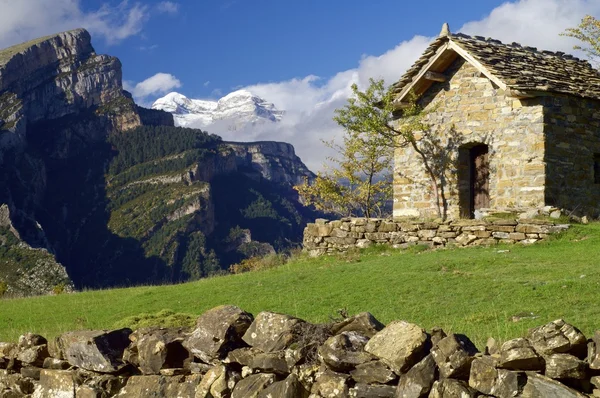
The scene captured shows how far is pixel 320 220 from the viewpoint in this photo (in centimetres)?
2347

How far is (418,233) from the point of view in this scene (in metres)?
21.5

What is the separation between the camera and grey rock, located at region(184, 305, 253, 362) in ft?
26.7

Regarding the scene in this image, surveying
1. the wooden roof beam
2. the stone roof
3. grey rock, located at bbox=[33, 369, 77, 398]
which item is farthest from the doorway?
grey rock, located at bbox=[33, 369, 77, 398]

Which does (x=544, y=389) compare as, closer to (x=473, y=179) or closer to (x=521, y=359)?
(x=521, y=359)

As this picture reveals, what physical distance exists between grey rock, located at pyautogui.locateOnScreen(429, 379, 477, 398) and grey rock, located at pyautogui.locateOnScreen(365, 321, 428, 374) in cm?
40

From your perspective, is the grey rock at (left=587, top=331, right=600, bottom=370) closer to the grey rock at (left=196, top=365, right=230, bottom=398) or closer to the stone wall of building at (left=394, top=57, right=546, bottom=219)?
the grey rock at (left=196, top=365, right=230, bottom=398)

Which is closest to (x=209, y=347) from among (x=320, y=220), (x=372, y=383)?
(x=372, y=383)

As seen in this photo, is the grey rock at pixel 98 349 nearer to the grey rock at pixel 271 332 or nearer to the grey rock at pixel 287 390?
the grey rock at pixel 271 332

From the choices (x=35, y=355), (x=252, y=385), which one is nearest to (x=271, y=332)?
(x=252, y=385)

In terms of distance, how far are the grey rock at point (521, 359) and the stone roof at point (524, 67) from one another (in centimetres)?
1672

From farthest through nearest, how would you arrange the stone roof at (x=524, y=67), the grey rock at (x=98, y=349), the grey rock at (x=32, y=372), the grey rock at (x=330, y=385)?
the stone roof at (x=524, y=67) < the grey rock at (x=32, y=372) < the grey rock at (x=98, y=349) < the grey rock at (x=330, y=385)

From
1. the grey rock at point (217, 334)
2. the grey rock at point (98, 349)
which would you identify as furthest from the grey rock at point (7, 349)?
the grey rock at point (217, 334)

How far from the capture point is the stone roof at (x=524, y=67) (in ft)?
73.6

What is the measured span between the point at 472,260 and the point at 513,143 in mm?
7346
